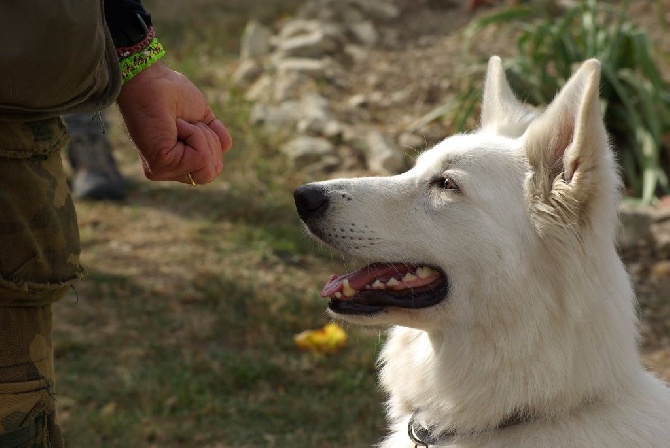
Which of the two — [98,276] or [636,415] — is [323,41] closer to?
[98,276]

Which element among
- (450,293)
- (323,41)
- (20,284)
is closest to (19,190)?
(20,284)

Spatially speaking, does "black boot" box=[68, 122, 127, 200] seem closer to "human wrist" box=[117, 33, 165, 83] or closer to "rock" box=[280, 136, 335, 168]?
"rock" box=[280, 136, 335, 168]

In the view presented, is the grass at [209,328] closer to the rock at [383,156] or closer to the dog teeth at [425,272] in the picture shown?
the rock at [383,156]

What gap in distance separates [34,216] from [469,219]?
123 centimetres

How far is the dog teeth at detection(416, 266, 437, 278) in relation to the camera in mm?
2531

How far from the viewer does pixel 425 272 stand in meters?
2.54

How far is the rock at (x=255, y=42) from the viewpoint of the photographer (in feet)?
27.6

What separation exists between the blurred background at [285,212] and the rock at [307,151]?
2cm

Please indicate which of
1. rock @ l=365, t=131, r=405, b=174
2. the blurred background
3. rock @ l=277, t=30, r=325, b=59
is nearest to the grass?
the blurred background

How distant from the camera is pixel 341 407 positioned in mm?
3947

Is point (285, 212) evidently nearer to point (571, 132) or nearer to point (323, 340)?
point (323, 340)

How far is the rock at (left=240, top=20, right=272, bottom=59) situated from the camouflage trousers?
678 cm

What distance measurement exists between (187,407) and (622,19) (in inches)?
159

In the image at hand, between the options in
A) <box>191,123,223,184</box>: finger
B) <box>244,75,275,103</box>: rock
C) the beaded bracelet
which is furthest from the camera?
<box>244,75,275,103</box>: rock
